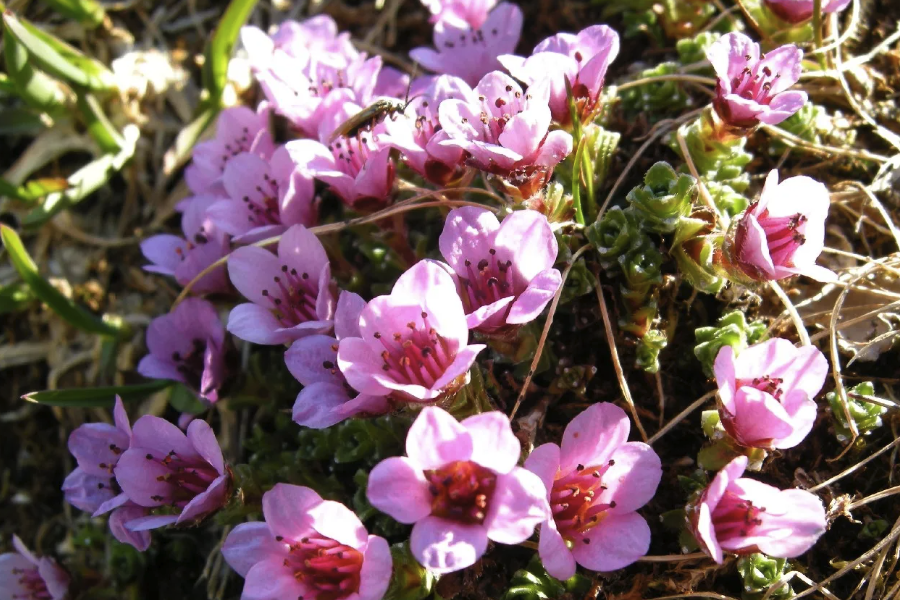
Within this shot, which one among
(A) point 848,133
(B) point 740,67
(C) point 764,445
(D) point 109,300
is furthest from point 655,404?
(D) point 109,300

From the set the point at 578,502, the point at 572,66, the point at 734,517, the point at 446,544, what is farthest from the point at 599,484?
the point at 572,66

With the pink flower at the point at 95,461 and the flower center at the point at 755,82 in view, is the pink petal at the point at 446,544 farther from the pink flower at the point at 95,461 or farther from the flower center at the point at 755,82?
the flower center at the point at 755,82

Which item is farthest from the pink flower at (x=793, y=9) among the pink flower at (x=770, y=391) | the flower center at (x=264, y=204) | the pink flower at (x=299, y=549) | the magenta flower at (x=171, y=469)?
the magenta flower at (x=171, y=469)

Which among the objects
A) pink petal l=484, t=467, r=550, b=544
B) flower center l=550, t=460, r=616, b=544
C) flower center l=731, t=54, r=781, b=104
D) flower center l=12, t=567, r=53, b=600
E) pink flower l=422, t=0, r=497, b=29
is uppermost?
pink flower l=422, t=0, r=497, b=29

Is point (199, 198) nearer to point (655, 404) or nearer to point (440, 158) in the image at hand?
point (440, 158)

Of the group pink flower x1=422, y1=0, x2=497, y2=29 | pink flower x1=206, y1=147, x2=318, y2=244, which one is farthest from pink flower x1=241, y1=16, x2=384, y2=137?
pink flower x1=422, y1=0, x2=497, y2=29

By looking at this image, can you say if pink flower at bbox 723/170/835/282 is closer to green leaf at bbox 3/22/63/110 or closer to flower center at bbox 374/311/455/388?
flower center at bbox 374/311/455/388
